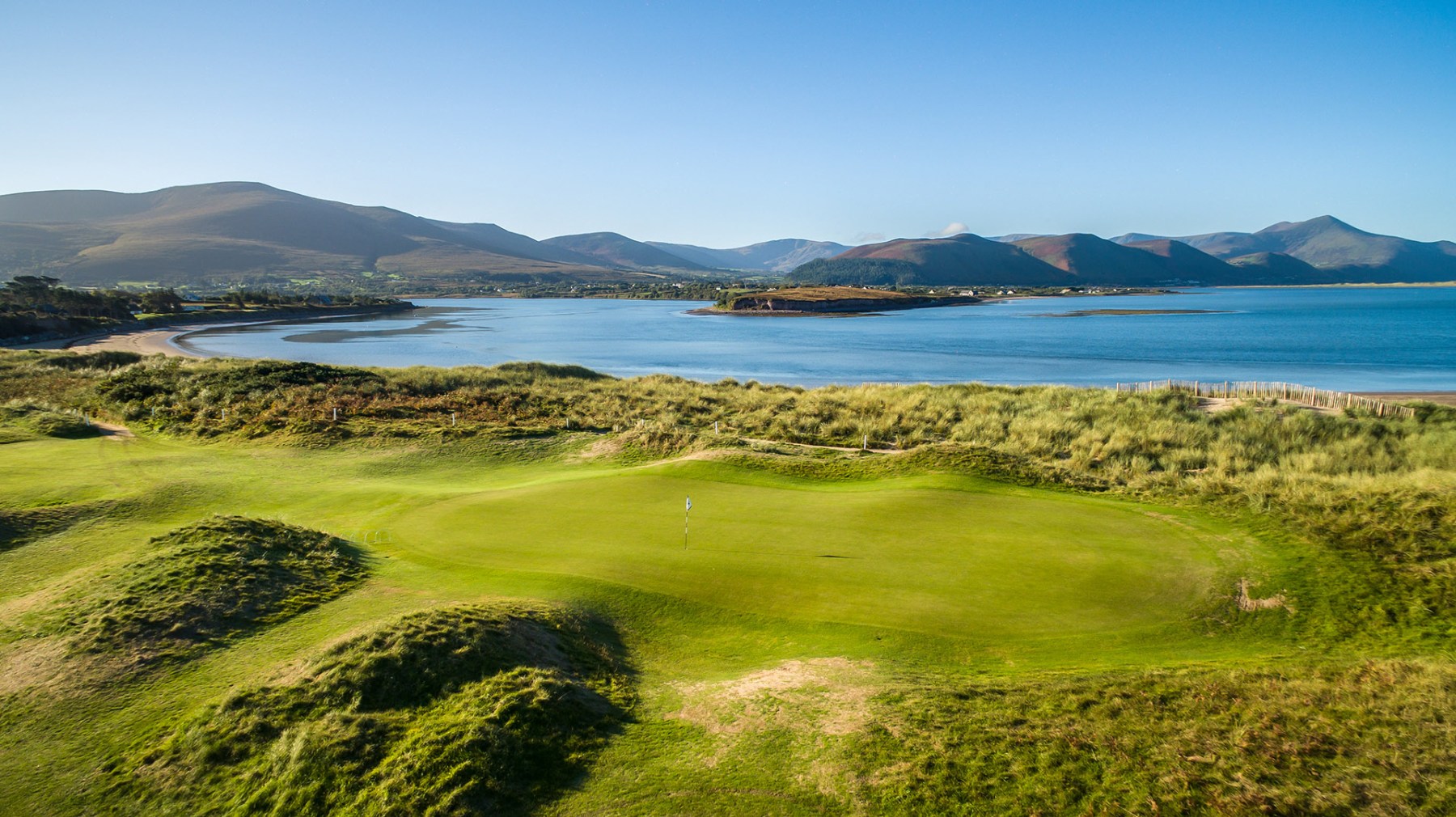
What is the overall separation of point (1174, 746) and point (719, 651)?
4995 millimetres

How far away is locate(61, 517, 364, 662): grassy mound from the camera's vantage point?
8.67 metres

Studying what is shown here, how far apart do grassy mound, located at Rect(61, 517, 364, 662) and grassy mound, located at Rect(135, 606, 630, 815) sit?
2558 mm

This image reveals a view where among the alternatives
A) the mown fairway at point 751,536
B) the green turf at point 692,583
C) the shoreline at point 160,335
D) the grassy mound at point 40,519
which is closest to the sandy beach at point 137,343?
the shoreline at point 160,335

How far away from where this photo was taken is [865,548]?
1248cm

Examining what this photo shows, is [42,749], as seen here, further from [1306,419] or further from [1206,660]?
[1306,419]

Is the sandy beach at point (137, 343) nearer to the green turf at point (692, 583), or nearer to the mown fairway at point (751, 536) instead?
the mown fairway at point (751, 536)

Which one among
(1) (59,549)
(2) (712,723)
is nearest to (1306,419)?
(2) (712,723)

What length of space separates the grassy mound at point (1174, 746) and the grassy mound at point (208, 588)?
7.96m

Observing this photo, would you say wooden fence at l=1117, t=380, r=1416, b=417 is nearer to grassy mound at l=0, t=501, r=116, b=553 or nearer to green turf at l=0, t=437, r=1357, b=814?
green turf at l=0, t=437, r=1357, b=814

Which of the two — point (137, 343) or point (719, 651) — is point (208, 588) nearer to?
point (719, 651)

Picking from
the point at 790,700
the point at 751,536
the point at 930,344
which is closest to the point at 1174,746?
the point at 790,700

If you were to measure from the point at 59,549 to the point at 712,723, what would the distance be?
39.9 ft

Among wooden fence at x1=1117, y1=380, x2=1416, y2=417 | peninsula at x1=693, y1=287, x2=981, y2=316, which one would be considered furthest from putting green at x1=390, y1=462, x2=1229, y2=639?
peninsula at x1=693, y1=287, x2=981, y2=316

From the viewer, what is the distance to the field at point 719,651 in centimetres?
607
